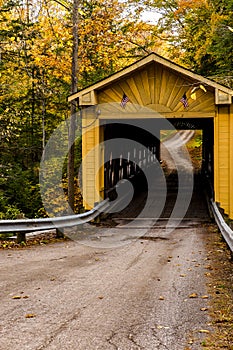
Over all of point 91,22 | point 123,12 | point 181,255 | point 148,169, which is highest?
point 123,12

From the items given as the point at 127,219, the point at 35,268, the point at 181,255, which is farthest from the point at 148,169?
the point at 35,268

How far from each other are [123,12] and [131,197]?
11334mm

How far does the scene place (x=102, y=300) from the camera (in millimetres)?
5707

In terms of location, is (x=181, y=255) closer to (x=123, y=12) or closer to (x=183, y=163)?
(x=123, y=12)

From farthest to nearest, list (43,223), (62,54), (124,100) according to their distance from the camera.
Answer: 1. (62,54)
2. (124,100)
3. (43,223)

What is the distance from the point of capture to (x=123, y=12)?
2662 cm

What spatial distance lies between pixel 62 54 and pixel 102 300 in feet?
62.2

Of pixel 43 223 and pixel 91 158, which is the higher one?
pixel 91 158

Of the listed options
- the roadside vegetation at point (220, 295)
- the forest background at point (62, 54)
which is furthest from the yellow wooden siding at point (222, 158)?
the roadside vegetation at point (220, 295)

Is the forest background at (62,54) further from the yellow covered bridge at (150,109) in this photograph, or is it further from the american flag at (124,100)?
the american flag at (124,100)

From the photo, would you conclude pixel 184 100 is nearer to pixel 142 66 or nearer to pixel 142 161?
pixel 142 66

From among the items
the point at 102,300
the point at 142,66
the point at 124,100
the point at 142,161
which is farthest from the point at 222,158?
the point at 142,161

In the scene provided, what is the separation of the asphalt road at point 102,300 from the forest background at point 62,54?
908 cm

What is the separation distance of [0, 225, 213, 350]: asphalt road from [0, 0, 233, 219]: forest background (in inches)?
358
